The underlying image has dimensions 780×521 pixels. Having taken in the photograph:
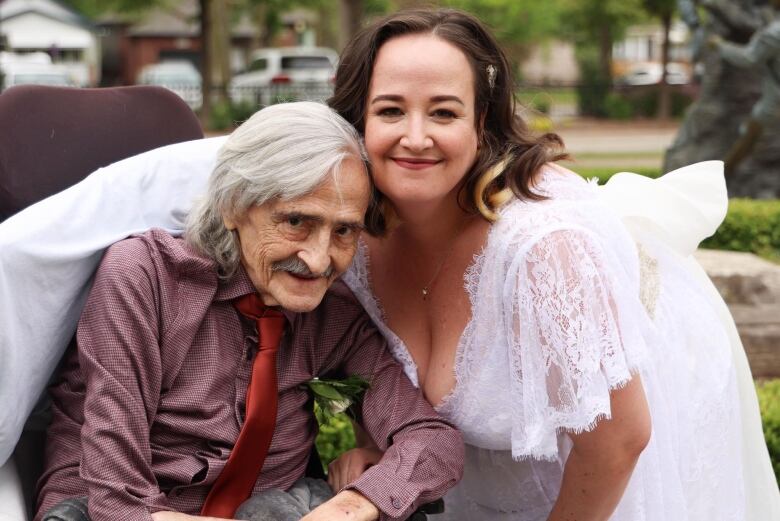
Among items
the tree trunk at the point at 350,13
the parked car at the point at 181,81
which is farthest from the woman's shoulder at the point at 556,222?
the parked car at the point at 181,81

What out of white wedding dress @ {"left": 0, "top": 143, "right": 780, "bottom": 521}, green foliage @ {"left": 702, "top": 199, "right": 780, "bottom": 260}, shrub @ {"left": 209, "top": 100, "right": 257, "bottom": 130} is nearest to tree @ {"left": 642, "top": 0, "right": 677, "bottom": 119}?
shrub @ {"left": 209, "top": 100, "right": 257, "bottom": 130}

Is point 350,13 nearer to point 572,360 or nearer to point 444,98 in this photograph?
point 444,98

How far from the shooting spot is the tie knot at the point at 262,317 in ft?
8.32

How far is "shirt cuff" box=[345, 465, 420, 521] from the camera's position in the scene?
2.40 meters

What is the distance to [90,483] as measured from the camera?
226cm

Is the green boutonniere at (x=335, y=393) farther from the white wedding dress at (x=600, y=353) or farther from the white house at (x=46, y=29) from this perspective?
the white house at (x=46, y=29)

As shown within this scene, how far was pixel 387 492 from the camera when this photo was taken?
242 cm

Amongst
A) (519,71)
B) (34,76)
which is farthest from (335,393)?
(34,76)

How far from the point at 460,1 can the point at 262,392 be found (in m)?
26.6

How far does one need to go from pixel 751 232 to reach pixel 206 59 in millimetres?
18557

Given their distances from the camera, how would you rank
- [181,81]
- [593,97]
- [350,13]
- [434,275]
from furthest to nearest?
[181,81] < [593,97] < [350,13] < [434,275]

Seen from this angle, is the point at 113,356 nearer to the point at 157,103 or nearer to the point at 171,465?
the point at 171,465

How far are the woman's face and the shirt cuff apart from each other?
0.65 m

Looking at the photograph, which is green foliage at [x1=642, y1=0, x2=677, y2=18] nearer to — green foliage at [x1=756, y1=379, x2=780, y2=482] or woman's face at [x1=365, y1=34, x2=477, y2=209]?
green foliage at [x1=756, y1=379, x2=780, y2=482]
